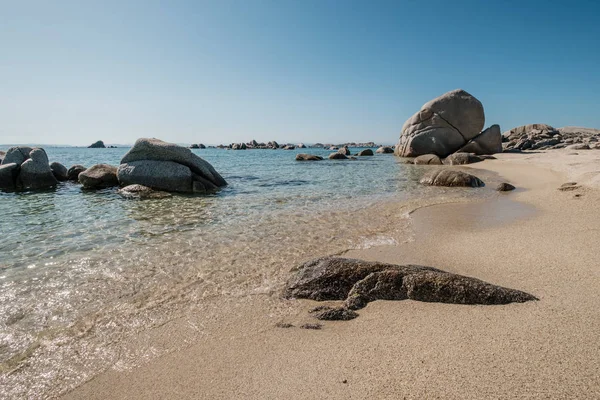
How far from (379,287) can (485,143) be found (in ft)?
110

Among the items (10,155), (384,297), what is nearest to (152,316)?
(384,297)

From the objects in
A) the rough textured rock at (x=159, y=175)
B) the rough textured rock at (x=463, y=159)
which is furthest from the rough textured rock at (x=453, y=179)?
the rough textured rock at (x=463, y=159)

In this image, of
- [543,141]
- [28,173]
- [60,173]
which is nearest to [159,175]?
[28,173]

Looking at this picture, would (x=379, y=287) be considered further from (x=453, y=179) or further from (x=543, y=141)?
(x=543, y=141)

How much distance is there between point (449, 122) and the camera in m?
31.8

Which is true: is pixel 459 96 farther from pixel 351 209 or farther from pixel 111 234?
pixel 111 234

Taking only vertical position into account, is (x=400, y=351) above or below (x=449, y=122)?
below

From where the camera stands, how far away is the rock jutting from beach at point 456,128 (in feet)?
103

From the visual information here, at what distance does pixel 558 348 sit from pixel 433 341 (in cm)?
95

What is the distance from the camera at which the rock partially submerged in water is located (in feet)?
11.0

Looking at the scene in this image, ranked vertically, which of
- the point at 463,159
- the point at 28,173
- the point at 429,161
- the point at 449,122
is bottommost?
the point at 28,173

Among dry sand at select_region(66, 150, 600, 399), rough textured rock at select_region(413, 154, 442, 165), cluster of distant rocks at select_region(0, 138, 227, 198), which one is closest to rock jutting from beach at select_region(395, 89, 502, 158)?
rough textured rock at select_region(413, 154, 442, 165)

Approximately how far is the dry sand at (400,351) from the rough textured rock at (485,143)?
30.3 meters

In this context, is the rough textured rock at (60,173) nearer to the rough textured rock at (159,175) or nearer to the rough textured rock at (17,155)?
the rough textured rock at (17,155)
